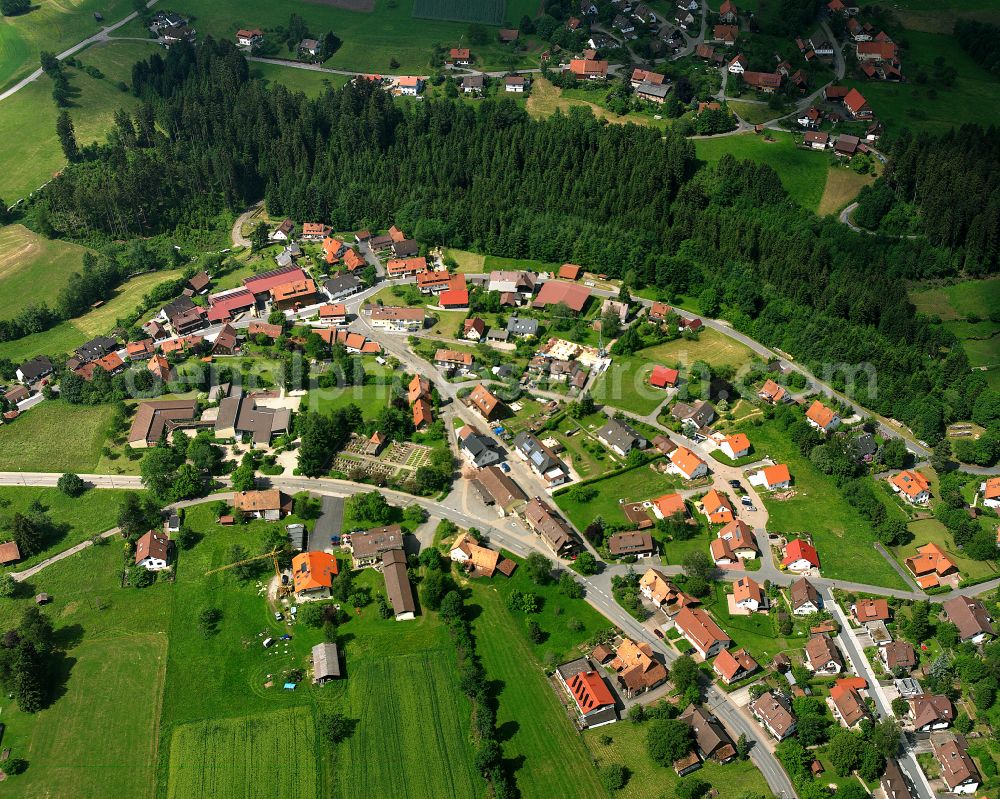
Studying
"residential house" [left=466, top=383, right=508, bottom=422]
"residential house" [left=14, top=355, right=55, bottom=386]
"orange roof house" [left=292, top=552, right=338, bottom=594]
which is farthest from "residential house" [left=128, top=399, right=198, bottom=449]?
"residential house" [left=466, top=383, right=508, bottom=422]

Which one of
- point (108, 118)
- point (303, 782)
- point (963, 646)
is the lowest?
point (303, 782)

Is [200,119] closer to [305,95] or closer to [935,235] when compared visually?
[305,95]

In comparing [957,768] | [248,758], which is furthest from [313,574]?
[957,768]

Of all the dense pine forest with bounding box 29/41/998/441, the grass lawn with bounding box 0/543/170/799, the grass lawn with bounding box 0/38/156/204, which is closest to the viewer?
the grass lawn with bounding box 0/543/170/799

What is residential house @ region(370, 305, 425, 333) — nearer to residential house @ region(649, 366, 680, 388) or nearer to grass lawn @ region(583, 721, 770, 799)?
residential house @ region(649, 366, 680, 388)

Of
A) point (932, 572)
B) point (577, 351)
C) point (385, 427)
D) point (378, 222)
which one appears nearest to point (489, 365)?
point (577, 351)

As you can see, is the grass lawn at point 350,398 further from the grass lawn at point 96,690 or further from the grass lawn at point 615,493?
the grass lawn at point 96,690
